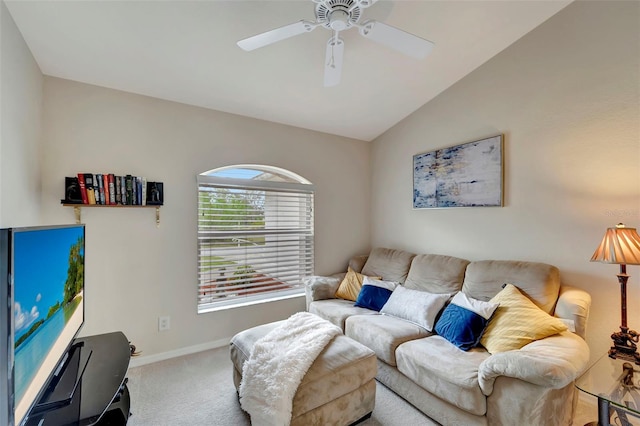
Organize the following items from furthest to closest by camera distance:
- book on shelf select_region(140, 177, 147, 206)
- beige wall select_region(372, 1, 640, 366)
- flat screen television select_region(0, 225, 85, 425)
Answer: book on shelf select_region(140, 177, 147, 206), beige wall select_region(372, 1, 640, 366), flat screen television select_region(0, 225, 85, 425)

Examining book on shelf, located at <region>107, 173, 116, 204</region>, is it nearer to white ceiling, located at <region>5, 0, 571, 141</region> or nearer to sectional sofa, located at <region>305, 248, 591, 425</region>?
white ceiling, located at <region>5, 0, 571, 141</region>

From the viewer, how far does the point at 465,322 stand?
81.3 inches

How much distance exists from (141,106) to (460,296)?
3180 millimetres

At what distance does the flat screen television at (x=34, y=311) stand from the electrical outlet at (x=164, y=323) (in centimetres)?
112

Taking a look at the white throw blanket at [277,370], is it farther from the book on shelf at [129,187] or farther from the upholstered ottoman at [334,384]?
the book on shelf at [129,187]

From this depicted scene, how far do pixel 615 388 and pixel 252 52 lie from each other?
9.84 feet

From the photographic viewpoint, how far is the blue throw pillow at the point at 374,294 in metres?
2.81

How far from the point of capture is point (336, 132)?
367 cm

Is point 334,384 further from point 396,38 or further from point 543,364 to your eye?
point 396,38

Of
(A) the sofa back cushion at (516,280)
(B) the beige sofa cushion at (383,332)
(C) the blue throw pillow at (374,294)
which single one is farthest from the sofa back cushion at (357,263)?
(A) the sofa back cushion at (516,280)

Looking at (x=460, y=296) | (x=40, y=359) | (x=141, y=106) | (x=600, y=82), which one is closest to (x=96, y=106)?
(x=141, y=106)

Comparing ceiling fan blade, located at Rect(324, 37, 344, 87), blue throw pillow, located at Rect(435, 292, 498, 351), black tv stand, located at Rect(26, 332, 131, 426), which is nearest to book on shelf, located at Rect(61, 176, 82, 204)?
black tv stand, located at Rect(26, 332, 131, 426)

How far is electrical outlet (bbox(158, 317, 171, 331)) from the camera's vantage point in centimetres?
266

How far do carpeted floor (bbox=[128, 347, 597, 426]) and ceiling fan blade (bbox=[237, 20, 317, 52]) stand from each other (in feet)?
7.58
